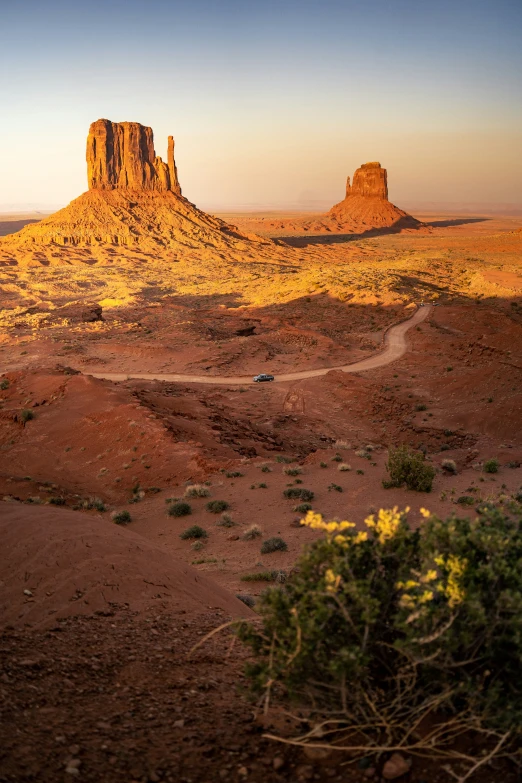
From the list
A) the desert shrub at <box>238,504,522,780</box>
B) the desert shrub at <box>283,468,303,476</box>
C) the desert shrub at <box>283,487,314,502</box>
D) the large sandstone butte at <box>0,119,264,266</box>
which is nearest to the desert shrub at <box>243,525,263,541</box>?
the desert shrub at <box>283,487,314,502</box>

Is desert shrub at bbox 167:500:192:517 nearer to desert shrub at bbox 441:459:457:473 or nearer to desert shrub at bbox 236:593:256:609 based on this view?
desert shrub at bbox 236:593:256:609

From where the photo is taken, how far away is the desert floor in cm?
549

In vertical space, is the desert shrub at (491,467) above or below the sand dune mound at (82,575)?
below

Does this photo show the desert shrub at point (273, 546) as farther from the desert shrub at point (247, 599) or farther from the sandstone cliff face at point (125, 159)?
the sandstone cliff face at point (125, 159)

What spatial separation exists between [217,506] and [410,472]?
6.63 metres

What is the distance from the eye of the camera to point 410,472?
18438 mm

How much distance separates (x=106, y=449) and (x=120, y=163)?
422 ft

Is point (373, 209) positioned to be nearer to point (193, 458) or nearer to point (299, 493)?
point (193, 458)

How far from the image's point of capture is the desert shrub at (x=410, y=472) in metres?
18.3

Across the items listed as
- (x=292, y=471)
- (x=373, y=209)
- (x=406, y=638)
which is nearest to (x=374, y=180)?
(x=373, y=209)

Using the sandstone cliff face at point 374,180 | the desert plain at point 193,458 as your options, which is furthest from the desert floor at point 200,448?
the sandstone cliff face at point 374,180

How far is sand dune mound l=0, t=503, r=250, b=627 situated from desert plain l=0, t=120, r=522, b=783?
4 cm

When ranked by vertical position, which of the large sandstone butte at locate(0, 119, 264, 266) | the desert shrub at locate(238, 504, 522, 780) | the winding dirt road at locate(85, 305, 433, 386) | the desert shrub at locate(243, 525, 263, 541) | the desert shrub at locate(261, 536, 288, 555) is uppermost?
the large sandstone butte at locate(0, 119, 264, 266)

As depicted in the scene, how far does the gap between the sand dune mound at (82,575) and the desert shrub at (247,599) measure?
1.81 ft
